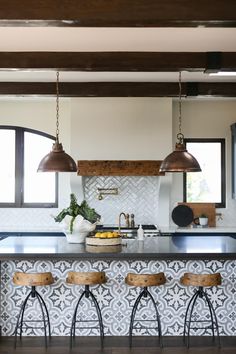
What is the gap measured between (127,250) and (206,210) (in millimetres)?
3281

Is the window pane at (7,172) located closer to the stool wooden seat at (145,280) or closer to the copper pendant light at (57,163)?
the copper pendant light at (57,163)

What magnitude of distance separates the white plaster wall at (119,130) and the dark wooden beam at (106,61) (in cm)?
207

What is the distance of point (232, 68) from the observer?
4855 mm

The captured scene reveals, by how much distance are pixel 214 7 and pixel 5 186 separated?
17.2 ft

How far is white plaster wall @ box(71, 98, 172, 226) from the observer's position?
7047 millimetres

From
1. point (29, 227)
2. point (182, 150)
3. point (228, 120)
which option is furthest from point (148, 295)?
point (228, 120)

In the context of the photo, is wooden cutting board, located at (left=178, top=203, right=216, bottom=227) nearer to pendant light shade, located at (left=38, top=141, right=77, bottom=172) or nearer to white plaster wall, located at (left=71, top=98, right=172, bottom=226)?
white plaster wall, located at (left=71, top=98, right=172, bottom=226)

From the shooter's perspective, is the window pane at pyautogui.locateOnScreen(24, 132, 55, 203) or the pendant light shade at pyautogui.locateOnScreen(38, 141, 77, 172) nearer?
the pendant light shade at pyautogui.locateOnScreen(38, 141, 77, 172)

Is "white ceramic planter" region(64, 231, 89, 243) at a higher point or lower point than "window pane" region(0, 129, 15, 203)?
lower

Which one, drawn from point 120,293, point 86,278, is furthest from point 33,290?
point 120,293

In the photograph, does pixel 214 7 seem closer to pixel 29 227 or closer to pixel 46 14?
pixel 46 14

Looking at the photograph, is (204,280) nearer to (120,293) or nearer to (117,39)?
(120,293)

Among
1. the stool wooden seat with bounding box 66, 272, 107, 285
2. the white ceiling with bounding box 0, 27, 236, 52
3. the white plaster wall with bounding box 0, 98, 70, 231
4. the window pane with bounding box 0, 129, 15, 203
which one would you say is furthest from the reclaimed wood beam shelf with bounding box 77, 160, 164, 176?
the stool wooden seat with bounding box 66, 272, 107, 285

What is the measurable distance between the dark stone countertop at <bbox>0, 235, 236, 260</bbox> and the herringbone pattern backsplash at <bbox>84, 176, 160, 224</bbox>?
228 cm
